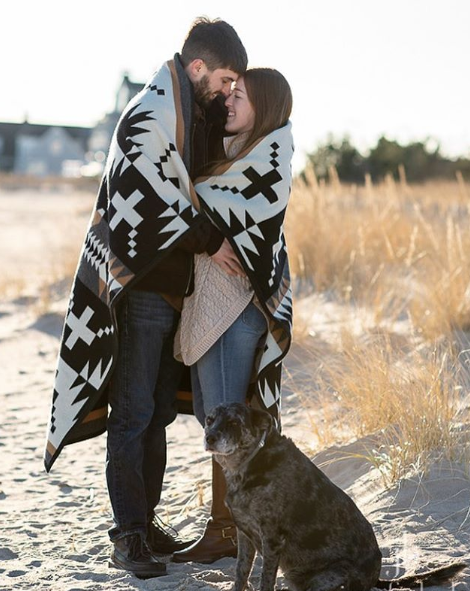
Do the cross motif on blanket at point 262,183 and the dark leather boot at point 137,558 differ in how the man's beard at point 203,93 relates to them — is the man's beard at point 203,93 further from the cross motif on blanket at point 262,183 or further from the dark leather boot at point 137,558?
the dark leather boot at point 137,558

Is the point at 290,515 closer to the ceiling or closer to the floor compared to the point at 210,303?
closer to the floor

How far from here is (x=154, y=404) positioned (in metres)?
4.19

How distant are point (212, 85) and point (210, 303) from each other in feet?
2.66

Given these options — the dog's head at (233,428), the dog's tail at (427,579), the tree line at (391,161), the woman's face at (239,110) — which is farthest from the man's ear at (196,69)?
the tree line at (391,161)

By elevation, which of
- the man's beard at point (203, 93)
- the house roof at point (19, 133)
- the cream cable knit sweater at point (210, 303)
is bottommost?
the cream cable knit sweater at point (210, 303)

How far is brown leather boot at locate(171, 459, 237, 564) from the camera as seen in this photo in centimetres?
427

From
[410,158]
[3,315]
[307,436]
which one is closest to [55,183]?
[410,158]

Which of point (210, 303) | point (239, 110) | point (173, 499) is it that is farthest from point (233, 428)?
point (173, 499)

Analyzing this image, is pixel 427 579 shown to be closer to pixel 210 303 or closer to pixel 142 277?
pixel 210 303

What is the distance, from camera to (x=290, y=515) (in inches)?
140

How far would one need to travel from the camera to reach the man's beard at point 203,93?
12.9 feet

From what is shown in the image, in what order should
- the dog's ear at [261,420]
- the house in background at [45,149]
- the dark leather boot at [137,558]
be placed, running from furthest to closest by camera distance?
the house in background at [45,149] → the dark leather boot at [137,558] → the dog's ear at [261,420]

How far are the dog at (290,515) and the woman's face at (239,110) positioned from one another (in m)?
1.06

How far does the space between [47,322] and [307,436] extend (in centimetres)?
494
